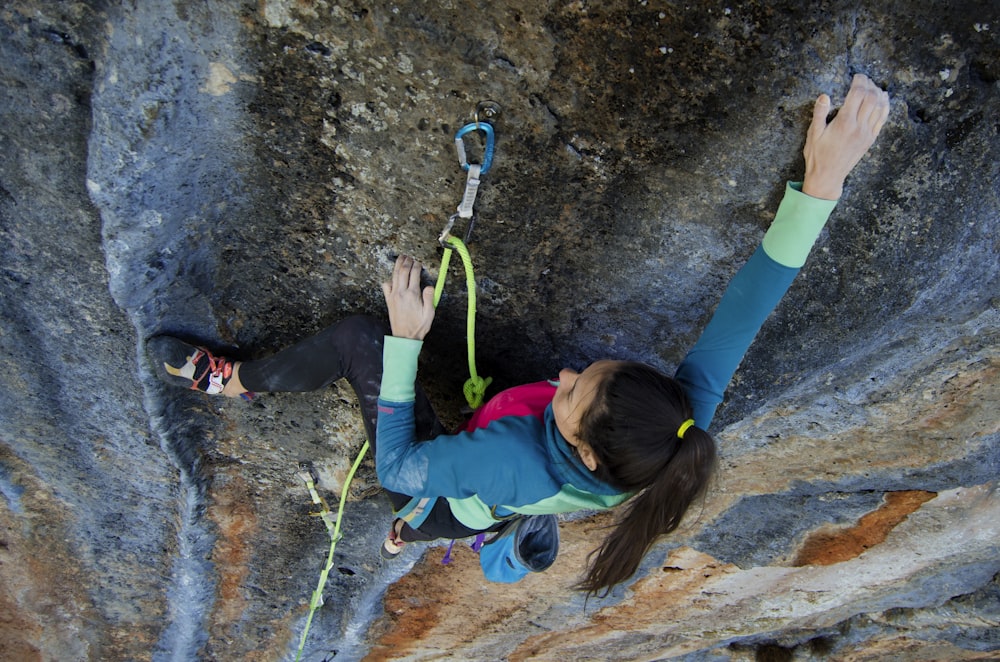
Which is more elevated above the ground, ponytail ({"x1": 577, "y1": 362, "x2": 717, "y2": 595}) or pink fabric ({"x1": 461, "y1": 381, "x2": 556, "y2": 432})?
pink fabric ({"x1": 461, "y1": 381, "x2": 556, "y2": 432})

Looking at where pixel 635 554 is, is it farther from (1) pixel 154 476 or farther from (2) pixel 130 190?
(1) pixel 154 476

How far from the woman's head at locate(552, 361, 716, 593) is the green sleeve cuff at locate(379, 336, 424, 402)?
321mm

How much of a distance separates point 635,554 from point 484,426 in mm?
405

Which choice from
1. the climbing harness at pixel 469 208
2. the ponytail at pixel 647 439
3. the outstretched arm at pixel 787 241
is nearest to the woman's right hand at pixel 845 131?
the outstretched arm at pixel 787 241

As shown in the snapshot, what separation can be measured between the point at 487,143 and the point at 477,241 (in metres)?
0.24

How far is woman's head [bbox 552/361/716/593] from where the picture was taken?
1.22 meters

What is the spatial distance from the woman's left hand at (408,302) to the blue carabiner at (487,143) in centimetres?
27

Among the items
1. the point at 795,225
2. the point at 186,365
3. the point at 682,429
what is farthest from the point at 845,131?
the point at 186,365

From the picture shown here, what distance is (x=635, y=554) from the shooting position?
4.72 ft

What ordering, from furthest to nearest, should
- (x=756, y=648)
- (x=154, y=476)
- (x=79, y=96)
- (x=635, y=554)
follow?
(x=756, y=648) < (x=154, y=476) < (x=635, y=554) < (x=79, y=96)

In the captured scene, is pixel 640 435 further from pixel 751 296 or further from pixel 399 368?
pixel 399 368

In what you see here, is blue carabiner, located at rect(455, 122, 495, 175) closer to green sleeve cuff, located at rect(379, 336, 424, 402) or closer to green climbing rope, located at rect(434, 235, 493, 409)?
green climbing rope, located at rect(434, 235, 493, 409)

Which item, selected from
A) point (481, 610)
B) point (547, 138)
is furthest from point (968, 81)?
point (481, 610)

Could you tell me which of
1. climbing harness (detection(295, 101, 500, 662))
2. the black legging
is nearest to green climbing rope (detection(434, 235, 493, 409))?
climbing harness (detection(295, 101, 500, 662))
